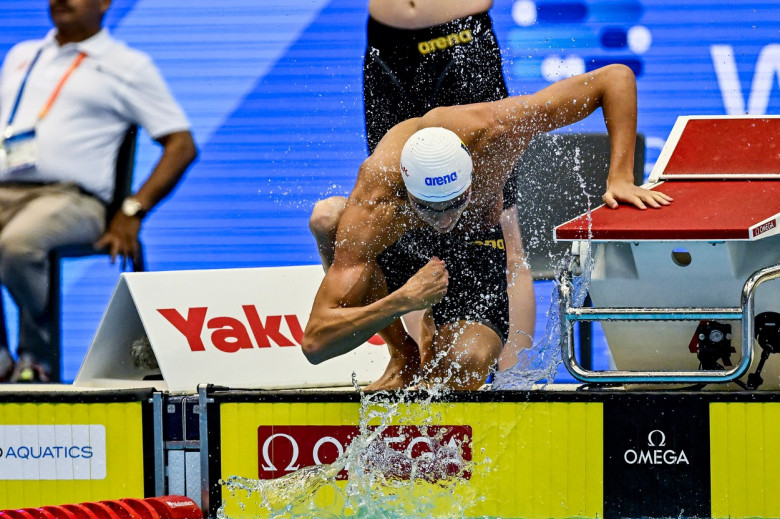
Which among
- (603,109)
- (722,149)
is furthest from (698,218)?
(603,109)

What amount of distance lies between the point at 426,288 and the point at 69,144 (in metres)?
2.87

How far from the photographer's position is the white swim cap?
10.6ft

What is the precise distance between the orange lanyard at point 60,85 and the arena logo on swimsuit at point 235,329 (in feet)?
6.74

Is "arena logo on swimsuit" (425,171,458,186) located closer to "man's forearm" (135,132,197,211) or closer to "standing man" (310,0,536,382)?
"standing man" (310,0,536,382)

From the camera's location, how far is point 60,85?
17.3 ft

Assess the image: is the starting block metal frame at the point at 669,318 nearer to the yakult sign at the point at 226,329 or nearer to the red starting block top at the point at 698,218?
the red starting block top at the point at 698,218

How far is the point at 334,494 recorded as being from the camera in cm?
306

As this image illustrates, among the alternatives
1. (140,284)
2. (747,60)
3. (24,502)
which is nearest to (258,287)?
(140,284)

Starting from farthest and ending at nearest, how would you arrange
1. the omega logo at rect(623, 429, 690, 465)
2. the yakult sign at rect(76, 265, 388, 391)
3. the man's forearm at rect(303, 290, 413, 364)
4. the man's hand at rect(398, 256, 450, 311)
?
the yakult sign at rect(76, 265, 388, 391) < the man's forearm at rect(303, 290, 413, 364) < the man's hand at rect(398, 256, 450, 311) < the omega logo at rect(623, 429, 690, 465)

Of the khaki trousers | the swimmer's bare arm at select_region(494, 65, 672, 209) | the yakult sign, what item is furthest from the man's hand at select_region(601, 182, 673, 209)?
the khaki trousers

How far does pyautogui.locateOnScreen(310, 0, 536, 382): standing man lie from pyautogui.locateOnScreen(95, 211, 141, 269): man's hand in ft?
4.24

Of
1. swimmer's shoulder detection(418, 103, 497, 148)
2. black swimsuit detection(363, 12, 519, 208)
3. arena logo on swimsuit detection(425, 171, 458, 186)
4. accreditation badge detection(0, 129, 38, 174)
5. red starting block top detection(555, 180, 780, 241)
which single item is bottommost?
red starting block top detection(555, 180, 780, 241)

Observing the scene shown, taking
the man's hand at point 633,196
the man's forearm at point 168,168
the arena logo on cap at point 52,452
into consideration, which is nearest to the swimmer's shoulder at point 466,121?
the man's hand at point 633,196

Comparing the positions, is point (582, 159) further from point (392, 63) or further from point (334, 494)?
point (334, 494)
